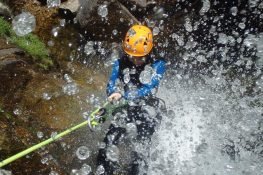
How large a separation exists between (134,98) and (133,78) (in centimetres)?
35

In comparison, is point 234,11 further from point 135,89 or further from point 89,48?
point 135,89

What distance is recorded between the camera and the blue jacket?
16.8 feet

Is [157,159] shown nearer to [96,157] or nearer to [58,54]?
[96,157]

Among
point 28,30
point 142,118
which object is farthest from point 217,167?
Answer: point 28,30

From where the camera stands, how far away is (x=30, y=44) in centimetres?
614

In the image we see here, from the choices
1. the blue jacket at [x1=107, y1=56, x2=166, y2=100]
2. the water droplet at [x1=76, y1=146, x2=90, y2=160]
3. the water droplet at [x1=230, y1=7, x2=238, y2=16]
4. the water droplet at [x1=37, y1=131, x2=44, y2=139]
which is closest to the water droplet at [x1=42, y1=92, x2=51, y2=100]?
the water droplet at [x1=37, y1=131, x2=44, y2=139]

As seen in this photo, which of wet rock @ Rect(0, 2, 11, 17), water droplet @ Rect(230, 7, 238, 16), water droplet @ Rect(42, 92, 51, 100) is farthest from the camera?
water droplet @ Rect(230, 7, 238, 16)

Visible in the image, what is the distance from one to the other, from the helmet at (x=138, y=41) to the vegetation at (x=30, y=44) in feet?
5.42

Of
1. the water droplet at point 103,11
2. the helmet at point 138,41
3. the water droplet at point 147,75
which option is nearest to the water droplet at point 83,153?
the water droplet at point 147,75

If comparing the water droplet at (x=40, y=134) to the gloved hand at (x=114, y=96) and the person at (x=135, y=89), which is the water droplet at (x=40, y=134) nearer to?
the person at (x=135, y=89)

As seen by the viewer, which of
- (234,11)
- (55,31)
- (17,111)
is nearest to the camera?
(17,111)

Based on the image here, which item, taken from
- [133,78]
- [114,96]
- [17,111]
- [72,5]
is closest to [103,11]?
[72,5]

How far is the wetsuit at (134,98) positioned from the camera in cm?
518

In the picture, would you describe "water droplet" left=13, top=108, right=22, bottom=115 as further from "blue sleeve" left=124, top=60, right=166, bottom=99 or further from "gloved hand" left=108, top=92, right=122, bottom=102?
"blue sleeve" left=124, top=60, right=166, bottom=99
